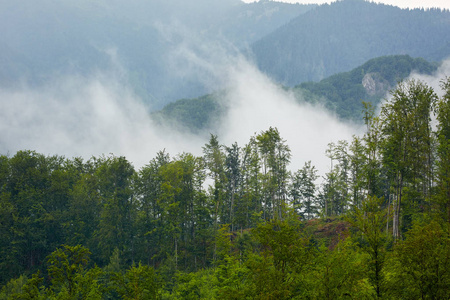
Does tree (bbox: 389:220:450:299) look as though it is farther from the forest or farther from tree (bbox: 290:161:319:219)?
tree (bbox: 290:161:319:219)

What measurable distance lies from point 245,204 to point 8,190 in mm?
35012

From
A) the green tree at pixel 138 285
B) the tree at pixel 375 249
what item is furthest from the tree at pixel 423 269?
the green tree at pixel 138 285

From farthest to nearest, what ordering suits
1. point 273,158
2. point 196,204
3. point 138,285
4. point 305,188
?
point 305,188, point 196,204, point 273,158, point 138,285

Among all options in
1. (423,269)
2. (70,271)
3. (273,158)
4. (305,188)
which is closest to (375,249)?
(423,269)

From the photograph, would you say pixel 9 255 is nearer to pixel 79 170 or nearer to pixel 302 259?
pixel 79 170

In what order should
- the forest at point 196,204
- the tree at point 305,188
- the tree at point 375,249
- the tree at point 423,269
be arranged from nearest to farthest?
the tree at point 423,269 → the tree at point 375,249 → the forest at point 196,204 → the tree at point 305,188

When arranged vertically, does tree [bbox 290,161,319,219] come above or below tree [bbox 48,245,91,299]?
above

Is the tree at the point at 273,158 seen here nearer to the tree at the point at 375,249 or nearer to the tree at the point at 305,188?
the tree at the point at 305,188

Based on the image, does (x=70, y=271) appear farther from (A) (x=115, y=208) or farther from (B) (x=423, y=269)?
(A) (x=115, y=208)

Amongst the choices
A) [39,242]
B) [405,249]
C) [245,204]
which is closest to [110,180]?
[39,242]

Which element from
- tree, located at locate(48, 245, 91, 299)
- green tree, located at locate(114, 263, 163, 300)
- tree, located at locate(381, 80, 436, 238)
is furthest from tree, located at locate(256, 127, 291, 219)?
tree, located at locate(48, 245, 91, 299)

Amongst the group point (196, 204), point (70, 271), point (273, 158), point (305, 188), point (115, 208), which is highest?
point (273, 158)

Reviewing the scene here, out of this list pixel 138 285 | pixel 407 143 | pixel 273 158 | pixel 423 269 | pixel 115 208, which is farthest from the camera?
pixel 115 208

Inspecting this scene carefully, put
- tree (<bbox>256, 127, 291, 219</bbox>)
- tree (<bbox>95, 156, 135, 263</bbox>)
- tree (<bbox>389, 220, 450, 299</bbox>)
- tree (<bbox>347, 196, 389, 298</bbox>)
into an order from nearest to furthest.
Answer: tree (<bbox>389, 220, 450, 299</bbox>) → tree (<bbox>347, 196, 389, 298</bbox>) → tree (<bbox>256, 127, 291, 219</bbox>) → tree (<bbox>95, 156, 135, 263</bbox>)
